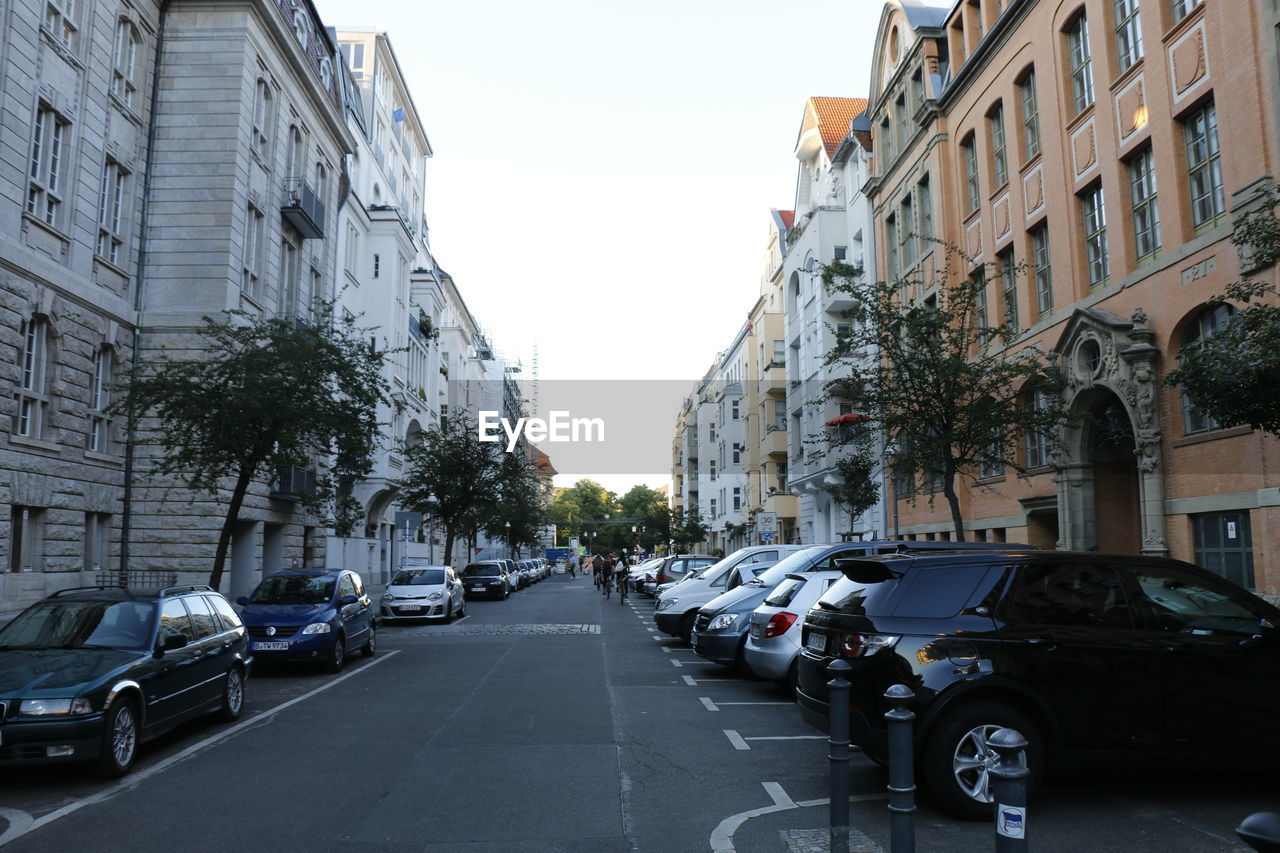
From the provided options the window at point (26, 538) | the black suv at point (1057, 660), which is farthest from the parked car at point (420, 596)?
the black suv at point (1057, 660)

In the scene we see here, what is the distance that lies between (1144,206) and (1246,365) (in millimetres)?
10883

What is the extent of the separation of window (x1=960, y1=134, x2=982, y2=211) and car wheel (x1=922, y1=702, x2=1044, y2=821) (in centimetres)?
2293

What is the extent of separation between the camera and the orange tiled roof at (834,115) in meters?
42.3

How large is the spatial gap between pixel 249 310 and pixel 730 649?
60.5 feet

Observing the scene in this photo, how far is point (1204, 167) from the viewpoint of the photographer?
16.8 metres

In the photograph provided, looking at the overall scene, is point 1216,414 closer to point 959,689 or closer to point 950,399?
point 959,689

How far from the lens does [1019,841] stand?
360 centimetres

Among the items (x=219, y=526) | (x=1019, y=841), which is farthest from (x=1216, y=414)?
(x=219, y=526)

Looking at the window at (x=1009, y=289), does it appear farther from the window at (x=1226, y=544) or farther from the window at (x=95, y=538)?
the window at (x=95, y=538)

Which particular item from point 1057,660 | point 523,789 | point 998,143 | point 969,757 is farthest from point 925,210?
point 523,789

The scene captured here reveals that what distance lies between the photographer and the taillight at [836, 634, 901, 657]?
22.2 feet

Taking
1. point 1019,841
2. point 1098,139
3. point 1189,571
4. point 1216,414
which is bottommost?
point 1019,841

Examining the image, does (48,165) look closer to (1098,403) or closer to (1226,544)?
(1098,403)

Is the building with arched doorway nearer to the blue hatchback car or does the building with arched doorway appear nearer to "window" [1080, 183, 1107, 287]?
"window" [1080, 183, 1107, 287]
